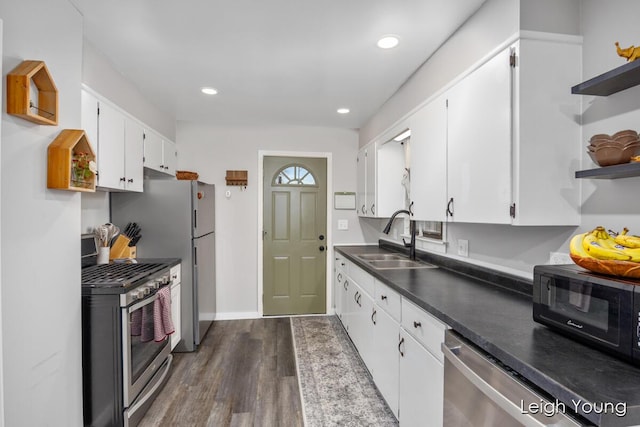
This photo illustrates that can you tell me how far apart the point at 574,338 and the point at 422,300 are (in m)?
0.61

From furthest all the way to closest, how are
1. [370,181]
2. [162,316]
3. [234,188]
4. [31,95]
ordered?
1. [234,188]
2. [370,181]
3. [162,316]
4. [31,95]

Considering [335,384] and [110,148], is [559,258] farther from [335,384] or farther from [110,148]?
[110,148]

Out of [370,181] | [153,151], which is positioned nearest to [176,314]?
[153,151]

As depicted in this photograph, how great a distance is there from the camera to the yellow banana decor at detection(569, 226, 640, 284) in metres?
0.94

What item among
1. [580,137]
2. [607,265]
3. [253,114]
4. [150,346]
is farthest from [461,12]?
[150,346]

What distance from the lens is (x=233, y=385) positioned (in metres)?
2.48

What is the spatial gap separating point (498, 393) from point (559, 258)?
821 mm

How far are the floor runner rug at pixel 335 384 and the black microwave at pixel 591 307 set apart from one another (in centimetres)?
142

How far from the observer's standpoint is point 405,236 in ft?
10.7

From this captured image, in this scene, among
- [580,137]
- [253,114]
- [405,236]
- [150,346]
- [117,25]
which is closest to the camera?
[580,137]

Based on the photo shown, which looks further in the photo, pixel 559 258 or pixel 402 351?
pixel 402 351

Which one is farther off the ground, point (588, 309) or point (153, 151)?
point (153, 151)

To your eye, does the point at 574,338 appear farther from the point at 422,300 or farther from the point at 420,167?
the point at 420,167

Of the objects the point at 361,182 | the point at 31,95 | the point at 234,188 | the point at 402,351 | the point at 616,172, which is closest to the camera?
the point at 616,172
